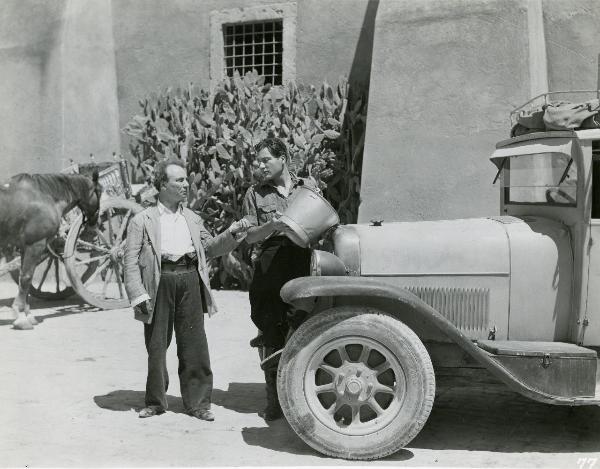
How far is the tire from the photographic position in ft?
13.0

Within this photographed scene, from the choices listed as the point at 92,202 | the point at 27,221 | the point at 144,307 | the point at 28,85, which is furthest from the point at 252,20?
the point at 144,307

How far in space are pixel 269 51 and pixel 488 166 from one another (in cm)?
432

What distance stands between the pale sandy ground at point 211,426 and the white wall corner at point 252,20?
5581 mm

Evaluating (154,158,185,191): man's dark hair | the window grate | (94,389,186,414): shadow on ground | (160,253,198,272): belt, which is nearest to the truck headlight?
(160,253,198,272): belt

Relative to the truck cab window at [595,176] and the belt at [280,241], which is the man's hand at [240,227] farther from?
the truck cab window at [595,176]

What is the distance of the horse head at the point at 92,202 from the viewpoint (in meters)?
8.41

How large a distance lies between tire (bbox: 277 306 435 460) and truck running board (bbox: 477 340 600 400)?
470 millimetres

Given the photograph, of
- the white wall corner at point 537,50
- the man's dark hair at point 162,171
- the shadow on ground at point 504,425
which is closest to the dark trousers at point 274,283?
the man's dark hair at point 162,171

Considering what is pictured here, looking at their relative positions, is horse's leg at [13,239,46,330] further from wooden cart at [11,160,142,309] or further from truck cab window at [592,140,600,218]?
truck cab window at [592,140,600,218]

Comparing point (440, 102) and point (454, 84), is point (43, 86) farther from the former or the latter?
Result: point (454, 84)

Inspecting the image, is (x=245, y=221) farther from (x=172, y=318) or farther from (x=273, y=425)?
(x=273, y=425)

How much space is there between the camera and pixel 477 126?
8.73m

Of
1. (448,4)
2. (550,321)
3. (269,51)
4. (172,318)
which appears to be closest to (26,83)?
(269,51)

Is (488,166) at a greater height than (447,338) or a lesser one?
greater
